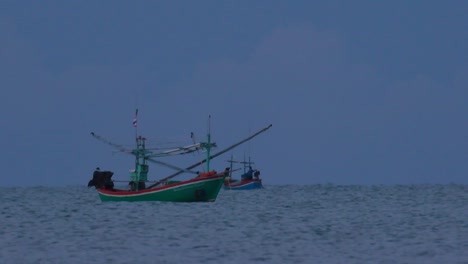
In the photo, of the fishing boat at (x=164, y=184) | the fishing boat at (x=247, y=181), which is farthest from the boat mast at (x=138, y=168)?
the fishing boat at (x=247, y=181)

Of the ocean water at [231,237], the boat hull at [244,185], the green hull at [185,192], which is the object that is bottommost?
the ocean water at [231,237]

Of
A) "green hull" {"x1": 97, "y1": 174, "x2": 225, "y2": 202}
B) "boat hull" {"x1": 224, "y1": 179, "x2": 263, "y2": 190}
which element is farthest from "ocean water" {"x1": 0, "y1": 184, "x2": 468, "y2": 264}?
"boat hull" {"x1": 224, "y1": 179, "x2": 263, "y2": 190}

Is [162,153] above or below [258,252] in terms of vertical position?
above

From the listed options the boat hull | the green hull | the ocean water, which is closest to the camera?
the ocean water

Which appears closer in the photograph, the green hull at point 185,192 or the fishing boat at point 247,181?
the green hull at point 185,192

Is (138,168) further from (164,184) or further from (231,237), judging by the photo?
(231,237)

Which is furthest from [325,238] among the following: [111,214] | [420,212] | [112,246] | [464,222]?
[420,212]

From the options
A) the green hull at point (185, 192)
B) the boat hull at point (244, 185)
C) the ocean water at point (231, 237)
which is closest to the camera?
the ocean water at point (231, 237)

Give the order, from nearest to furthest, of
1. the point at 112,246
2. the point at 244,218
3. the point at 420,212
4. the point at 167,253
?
the point at 167,253
the point at 112,246
the point at 244,218
the point at 420,212

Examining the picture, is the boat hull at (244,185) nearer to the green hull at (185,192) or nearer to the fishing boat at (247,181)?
the fishing boat at (247,181)

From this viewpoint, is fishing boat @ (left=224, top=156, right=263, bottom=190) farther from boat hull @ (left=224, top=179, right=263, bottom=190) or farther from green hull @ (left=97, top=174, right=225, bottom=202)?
green hull @ (left=97, top=174, right=225, bottom=202)

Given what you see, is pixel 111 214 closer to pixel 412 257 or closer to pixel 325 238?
pixel 325 238

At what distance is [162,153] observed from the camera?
6850 centimetres

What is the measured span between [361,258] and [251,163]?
8597 cm
